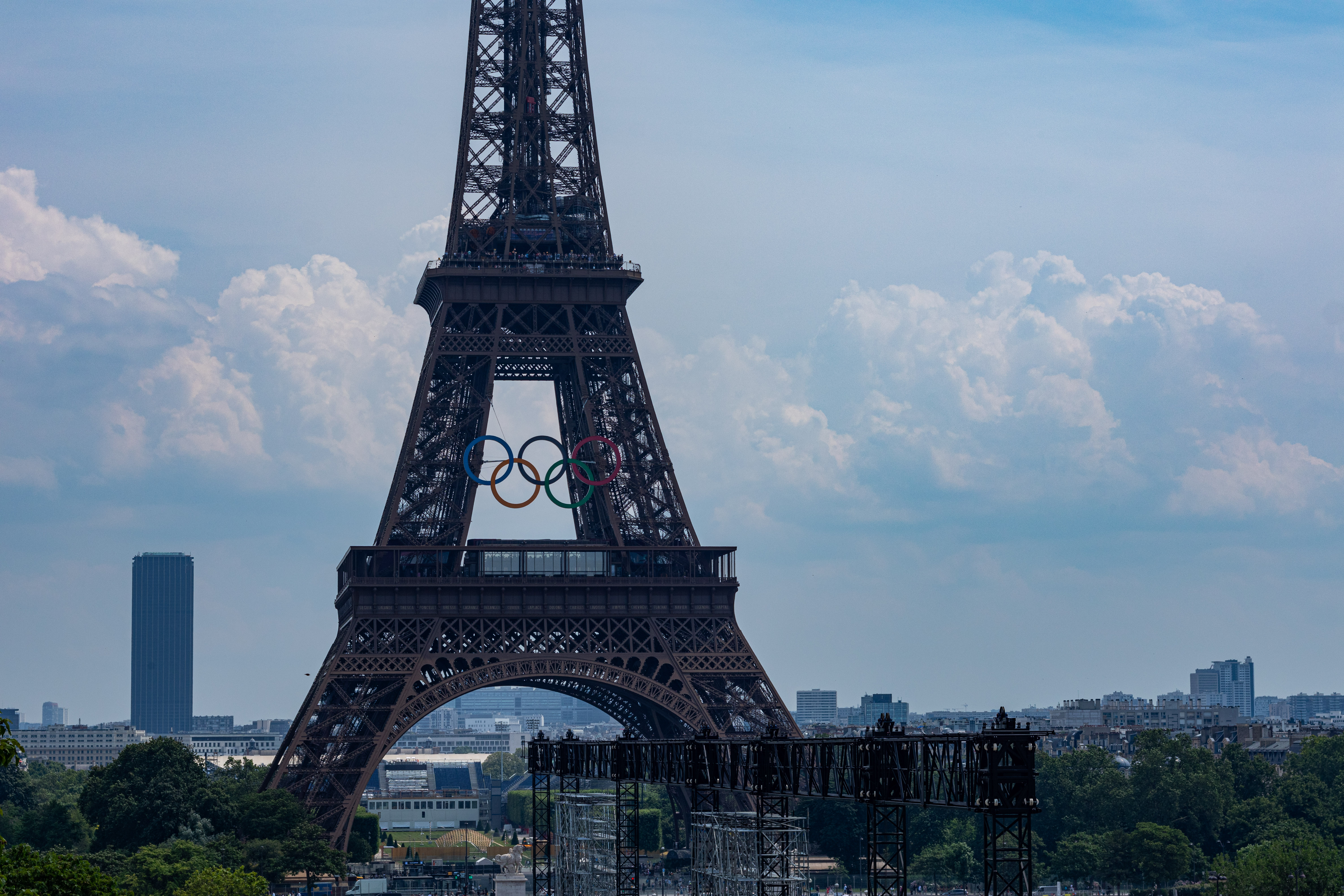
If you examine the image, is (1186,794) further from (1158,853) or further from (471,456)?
(471,456)

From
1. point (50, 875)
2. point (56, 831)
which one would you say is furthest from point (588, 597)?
point (50, 875)

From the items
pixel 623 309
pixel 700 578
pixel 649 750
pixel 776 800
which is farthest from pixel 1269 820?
pixel 776 800

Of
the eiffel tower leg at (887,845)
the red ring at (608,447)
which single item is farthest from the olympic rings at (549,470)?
the eiffel tower leg at (887,845)

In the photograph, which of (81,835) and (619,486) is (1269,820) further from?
(81,835)

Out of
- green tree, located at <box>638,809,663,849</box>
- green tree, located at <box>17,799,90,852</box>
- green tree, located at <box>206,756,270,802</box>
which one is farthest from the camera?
green tree, located at <box>638,809,663,849</box>

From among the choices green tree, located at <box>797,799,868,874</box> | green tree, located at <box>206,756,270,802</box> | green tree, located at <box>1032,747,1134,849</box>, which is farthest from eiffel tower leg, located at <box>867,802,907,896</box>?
green tree, located at <box>797,799,868,874</box>

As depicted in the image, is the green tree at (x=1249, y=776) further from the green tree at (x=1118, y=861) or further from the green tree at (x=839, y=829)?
the green tree at (x=839, y=829)

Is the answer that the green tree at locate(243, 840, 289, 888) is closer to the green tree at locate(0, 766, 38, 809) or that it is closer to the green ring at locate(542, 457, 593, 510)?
the green ring at locate(542, 457, 593, 510)

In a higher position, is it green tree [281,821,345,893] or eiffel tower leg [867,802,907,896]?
eiffel tower leg [867,802,907,896]
